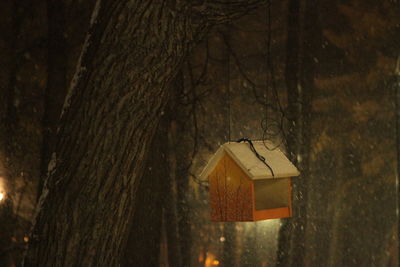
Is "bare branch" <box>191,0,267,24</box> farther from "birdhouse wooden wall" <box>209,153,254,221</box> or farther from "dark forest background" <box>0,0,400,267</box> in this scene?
"dark forest background" <box>0,0,400,267</box>

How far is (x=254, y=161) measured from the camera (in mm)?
2986

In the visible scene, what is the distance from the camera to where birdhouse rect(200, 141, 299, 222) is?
9.71ft

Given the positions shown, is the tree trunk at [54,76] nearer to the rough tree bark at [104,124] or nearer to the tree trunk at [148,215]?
the tree trunk at [148,215]

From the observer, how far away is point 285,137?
4.38m

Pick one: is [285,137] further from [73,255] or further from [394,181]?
[73,255]

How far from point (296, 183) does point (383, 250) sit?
2.63 ft

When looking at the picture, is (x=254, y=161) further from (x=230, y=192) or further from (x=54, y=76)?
(x=54, y=76)

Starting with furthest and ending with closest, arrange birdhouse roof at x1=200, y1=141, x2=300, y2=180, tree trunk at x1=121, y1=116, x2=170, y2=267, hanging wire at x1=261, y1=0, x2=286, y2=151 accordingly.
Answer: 1. hanging wire at x1=261, y1=0, x2=286, y2=151
2. tree trunk at x1=121, y1=116, x2=170, y2=267
3. birdhouse roof at x1=200, y1=141, x2=300, y2=180

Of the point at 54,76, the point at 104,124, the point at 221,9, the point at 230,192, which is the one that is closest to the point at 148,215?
the point at 230,192

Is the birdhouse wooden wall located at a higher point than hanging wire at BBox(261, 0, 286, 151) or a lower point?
lower

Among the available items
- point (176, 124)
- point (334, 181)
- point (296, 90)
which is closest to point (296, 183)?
point (334, 181)

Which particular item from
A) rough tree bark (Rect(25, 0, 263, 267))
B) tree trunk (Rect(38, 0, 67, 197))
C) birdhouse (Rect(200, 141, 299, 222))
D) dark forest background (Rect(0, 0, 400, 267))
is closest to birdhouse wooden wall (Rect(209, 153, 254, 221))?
birdhouse (Rect(200, 141, 299, 222))

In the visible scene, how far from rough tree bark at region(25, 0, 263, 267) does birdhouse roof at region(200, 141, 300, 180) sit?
1.93 feet

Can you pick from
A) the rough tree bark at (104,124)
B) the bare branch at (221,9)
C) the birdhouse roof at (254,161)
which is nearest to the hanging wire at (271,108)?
the birdhouse roof at (254,161)
